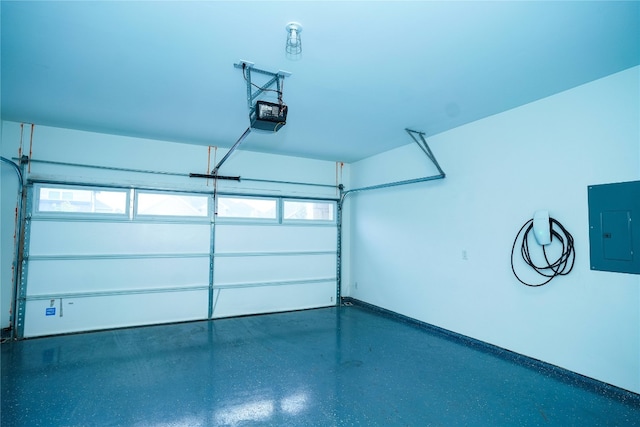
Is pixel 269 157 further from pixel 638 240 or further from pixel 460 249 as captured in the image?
pixel 638 240

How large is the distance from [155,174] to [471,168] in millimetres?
4316

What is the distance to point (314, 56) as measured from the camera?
247 cm

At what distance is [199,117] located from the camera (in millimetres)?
3838

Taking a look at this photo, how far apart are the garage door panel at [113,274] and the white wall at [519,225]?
312 centimetres

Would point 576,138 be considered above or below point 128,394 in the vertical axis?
above

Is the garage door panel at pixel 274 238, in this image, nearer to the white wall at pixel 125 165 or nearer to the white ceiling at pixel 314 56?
the white wall at pixel 125 165

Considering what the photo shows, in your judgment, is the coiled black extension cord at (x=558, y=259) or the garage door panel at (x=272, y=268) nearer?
the coiled black extension cord at (x=558, y=259)

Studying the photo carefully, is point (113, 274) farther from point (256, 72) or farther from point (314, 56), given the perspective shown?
point (314, 56)

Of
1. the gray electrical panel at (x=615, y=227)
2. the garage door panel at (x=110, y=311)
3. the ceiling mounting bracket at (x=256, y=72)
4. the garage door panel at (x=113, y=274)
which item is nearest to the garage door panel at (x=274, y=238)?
the garage door panel at (x=113, y=274)

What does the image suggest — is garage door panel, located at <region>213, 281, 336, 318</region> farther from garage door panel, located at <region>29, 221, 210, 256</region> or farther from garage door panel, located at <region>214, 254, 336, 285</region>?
garage door panel, located at <region>29, 221, 210, 256</region>

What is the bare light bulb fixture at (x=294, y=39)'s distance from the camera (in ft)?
6.86

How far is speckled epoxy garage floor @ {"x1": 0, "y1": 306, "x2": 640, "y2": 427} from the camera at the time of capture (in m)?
2.39

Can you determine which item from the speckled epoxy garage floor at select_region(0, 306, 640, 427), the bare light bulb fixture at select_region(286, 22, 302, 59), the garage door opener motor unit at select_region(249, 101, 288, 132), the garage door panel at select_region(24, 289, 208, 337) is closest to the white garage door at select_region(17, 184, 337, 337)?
the garage door panel at select_region(24, 289, 208, 337)

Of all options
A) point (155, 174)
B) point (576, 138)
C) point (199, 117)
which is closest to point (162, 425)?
point (199, 117)
